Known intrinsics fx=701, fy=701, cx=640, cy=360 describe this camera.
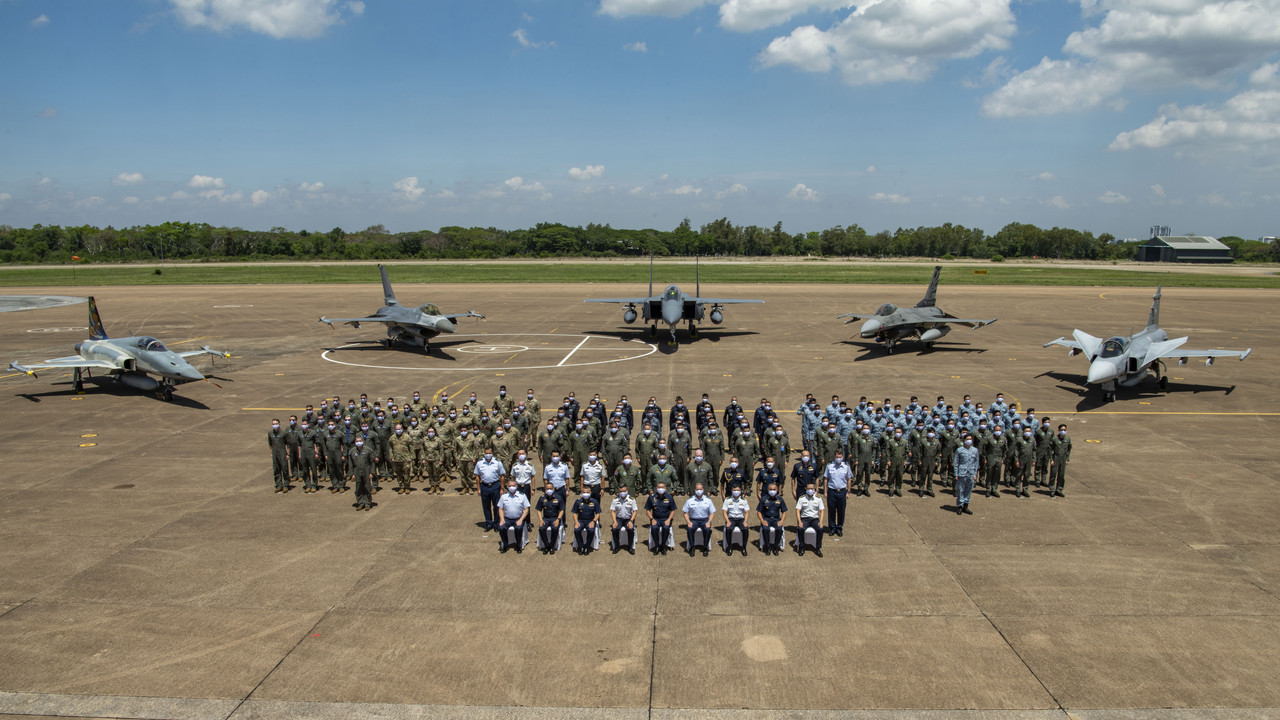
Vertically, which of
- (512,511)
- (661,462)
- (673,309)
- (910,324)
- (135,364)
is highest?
(673,309)

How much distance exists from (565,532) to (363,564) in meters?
2.99

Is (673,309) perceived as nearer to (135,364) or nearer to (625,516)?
(135,364)

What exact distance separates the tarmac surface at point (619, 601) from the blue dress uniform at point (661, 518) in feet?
1.38

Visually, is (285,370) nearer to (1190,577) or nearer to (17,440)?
(17,440)

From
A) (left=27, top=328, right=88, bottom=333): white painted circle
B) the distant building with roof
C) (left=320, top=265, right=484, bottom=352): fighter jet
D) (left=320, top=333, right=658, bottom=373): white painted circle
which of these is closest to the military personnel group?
(left=320, top=333, right=658, bottom=373): white painted circle

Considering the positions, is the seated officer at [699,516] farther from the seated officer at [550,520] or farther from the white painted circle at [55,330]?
the white painted circle at [55,330]

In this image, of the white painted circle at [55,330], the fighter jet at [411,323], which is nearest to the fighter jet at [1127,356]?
the fighter jet at [411,323]

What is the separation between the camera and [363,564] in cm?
1016

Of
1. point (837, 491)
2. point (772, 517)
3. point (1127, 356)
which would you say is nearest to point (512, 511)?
point (772, 517)

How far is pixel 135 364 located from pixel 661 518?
20141 mm

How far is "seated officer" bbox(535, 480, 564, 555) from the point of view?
10516 millimetres

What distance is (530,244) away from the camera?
172625 millimetres

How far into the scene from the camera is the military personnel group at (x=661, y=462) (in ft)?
34.7

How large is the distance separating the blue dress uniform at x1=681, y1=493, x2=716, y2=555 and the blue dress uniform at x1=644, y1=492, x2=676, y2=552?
28 cm
